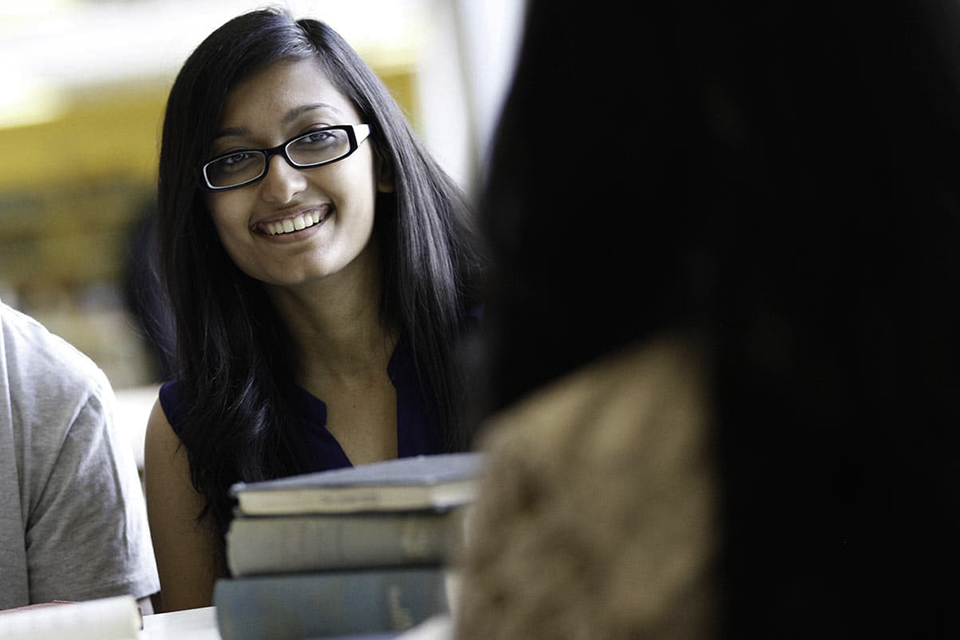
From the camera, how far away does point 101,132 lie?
246 inches

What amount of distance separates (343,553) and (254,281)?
1015 mm

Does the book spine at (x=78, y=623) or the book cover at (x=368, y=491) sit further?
the book spine at (x=78, y=623)

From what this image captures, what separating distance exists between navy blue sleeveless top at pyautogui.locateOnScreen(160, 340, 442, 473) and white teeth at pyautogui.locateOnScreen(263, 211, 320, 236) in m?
0.25

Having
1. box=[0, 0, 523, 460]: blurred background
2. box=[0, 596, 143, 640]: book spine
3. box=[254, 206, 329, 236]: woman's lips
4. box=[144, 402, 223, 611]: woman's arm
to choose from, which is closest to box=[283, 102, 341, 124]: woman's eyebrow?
box=[254, 206, 329, 236]: woman's lips

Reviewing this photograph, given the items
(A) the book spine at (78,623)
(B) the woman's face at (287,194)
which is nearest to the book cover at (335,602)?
(A) the book spine at (78,623)

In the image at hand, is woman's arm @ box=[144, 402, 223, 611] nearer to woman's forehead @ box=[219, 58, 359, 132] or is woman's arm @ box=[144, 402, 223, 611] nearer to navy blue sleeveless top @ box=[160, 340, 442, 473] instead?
navy blue sleeveless top @ box=[160, 340, 442, 473]

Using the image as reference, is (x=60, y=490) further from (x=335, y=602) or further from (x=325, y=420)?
(x=335, y=602)

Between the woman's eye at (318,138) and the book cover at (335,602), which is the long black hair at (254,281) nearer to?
the woman's eye at (318,138)

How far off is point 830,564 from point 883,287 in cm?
13

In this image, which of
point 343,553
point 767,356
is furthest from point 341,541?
point 767,356

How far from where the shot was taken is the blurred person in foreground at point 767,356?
0.48 meters

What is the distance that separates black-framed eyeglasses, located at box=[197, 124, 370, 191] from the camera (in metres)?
1.62

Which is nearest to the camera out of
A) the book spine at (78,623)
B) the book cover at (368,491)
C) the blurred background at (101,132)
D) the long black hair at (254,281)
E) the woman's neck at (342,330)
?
the book cover at (368,491)

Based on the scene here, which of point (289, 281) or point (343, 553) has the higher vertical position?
point (289, 281)
